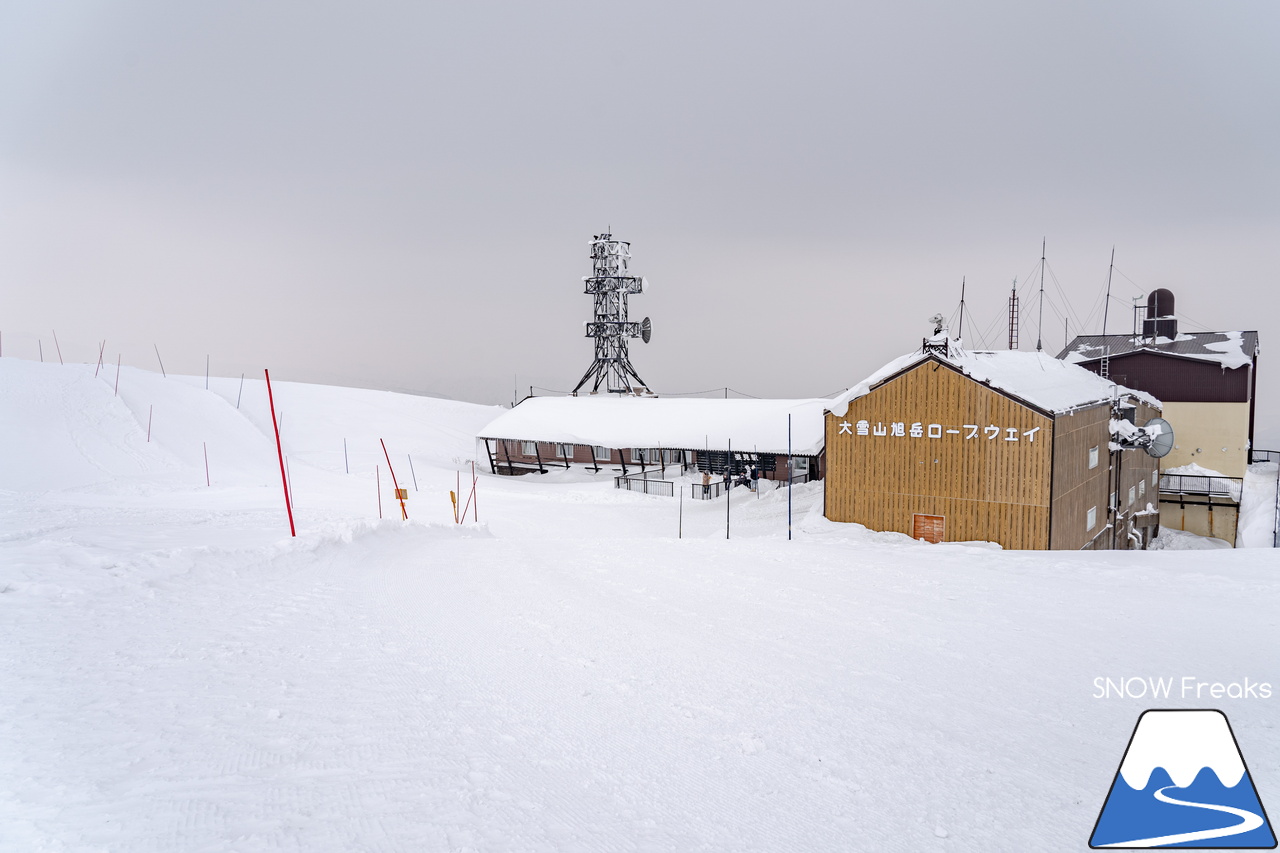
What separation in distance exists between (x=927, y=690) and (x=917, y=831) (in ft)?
7.98

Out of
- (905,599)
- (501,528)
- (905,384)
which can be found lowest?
(501,528)

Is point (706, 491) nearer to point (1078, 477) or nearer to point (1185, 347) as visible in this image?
point (1078, 477)

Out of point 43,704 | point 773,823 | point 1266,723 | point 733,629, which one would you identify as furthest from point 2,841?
point 1266,723

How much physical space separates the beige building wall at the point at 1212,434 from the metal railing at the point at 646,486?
2380 centimetres

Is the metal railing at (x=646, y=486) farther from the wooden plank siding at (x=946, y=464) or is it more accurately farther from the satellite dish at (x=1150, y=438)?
the satellite dish at (x=1150, y=438)

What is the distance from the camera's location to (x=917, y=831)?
4367 millimetres

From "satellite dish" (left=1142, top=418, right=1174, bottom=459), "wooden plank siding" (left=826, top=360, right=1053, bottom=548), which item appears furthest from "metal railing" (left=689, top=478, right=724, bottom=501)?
"satellite dish" (left=1142, top=418, right=1174, bottom=459)

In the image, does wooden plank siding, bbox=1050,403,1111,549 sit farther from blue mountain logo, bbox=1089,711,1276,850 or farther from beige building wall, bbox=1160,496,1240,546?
blue mountain logo, bbox=1089,711,1276,850

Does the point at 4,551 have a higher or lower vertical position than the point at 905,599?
higher

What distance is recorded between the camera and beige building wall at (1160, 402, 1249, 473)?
3253 cm

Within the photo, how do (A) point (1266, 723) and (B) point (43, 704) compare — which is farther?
(A) point (1266, 723)

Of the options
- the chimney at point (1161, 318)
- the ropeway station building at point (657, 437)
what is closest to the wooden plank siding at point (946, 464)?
the ropeway station building at point (657, 437)

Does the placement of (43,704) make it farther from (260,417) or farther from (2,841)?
(260,417)

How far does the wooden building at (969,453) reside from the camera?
57.6 ft
